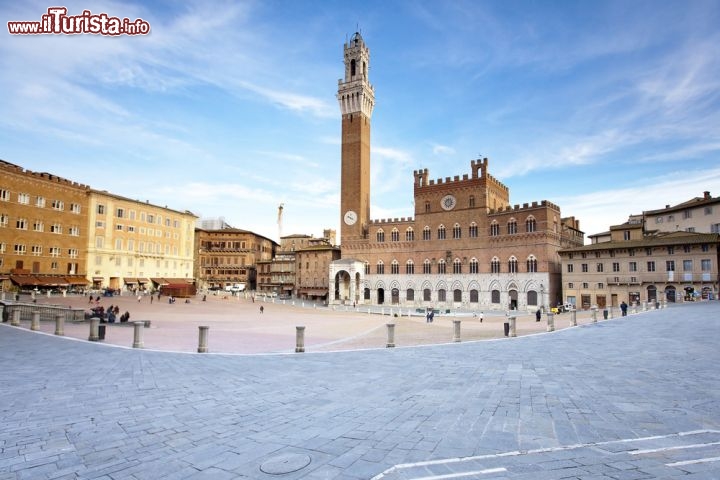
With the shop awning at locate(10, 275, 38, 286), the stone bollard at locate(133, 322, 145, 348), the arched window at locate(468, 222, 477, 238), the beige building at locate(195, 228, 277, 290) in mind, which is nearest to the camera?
the stone bollard at locate(133, 322, 145, 348)

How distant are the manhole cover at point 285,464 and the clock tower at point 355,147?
59.1 m

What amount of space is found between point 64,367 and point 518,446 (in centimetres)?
1258

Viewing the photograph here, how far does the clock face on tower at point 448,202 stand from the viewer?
58.2m

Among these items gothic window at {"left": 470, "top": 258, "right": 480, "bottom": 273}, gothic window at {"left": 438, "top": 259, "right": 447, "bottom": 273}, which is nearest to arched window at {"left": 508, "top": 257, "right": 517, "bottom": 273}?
gothic window at {"left": 470, "top": 258, "right": 480, "bottom": 273}

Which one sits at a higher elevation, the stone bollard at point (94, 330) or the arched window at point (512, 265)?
the arched window at point (512, 265)

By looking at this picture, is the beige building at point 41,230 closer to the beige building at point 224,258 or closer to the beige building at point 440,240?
the beige building at point 224,258

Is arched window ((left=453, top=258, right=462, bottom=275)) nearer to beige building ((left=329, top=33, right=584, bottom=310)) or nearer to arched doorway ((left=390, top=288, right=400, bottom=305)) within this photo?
beige building ((left=329, top=33, right=584, bottom=310))

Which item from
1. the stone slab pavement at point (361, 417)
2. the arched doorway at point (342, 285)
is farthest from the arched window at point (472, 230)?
the stone slab pavement at point (361, 417)

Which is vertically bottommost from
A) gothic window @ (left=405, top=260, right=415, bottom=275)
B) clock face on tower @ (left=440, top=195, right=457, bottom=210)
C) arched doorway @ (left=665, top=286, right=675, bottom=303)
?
arched doorway @ (left=665, top=286, right=675, bottom=303)

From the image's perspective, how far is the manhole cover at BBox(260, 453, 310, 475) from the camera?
547 cm

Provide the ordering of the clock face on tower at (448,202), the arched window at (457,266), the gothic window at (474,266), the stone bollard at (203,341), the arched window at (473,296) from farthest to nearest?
the clock face on tower at (448,202)
the arched window at (457,266)
the gothic window at (474,266)
the arched window at (473,296)
the stone bollard at (203,341)

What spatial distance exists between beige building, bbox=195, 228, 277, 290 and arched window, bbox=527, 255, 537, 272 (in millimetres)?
50884

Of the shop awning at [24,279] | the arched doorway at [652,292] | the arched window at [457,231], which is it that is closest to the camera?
the arched doorway at [652,292]

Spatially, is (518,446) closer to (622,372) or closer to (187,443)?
(187,443)
